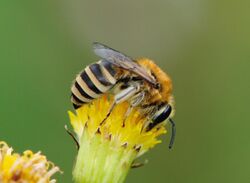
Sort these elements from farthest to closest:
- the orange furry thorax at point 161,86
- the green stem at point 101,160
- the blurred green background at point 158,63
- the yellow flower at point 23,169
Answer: the blurred green background at point 158,63
the orange furry thorax at point 161,86
the green stem at point 101,160
the yellow flower at point 23,169

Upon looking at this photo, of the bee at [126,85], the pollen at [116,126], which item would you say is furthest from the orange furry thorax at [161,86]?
the pollen at [116,126]

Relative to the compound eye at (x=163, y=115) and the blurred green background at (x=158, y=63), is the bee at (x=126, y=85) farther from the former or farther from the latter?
the blurred green background at (x=158, y=63)

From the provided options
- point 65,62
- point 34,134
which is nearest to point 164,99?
point 34,134

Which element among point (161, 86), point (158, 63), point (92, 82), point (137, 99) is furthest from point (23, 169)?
point (158, 63)

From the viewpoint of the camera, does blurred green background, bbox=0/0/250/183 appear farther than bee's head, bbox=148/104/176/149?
Yes

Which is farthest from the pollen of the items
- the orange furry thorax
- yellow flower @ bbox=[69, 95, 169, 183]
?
the orange furry thorax

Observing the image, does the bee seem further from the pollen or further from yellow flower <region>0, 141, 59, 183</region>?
yellow flower <region>0, 141, 59, 183</region>
